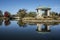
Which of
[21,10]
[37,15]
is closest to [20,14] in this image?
[21,10]

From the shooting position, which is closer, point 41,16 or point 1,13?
point 41,16

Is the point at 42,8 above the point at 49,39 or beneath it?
above

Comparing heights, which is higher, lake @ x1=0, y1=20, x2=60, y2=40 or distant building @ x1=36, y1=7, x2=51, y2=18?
distant building @ x1=36, y1=7, x2=51, y2=18

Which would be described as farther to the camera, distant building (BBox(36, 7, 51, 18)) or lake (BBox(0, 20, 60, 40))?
distant building (BBox(36, 7, 51, 18))

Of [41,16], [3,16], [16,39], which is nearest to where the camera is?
[16,39]

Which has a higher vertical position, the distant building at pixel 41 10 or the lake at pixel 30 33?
the distant building at pixel 41 10

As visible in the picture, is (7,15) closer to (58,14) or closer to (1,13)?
(1,13)

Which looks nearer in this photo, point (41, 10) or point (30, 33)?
point (30, 33)

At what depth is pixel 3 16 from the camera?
16.4 m

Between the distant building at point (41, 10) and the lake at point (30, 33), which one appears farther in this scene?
the distant building at point (41, 10)

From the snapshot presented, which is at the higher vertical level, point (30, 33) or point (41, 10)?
point (41, 10)

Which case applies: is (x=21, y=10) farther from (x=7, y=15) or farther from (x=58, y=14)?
(x=58, y=14)

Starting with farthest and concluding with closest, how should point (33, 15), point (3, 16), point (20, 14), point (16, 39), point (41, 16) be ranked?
1. point (3, 16)
2. point (20, 14)
3. point (33, 15)
4. point (41, 16)
5. point (16, 39)

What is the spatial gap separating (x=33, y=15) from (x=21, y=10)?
6.41 ft
